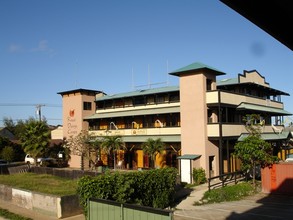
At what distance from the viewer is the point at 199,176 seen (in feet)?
97.3

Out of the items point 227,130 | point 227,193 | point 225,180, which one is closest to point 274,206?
point 227,193

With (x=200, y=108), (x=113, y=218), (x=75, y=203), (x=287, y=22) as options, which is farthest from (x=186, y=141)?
(x=287, y=22)

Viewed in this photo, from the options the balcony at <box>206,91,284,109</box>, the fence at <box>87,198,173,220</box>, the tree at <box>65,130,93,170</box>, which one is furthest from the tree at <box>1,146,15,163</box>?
the fence at <box>87,198,173,220</box>

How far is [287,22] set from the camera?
148 inches

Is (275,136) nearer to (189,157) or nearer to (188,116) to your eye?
(188,116)

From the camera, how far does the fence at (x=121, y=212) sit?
887 cm

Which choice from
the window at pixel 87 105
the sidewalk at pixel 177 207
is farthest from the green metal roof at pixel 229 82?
the window at pixel 87 105

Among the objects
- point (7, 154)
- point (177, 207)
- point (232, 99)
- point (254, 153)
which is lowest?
point (177, 207)

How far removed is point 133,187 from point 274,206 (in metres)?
8.88

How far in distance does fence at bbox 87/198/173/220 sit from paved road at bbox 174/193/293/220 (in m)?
6.78

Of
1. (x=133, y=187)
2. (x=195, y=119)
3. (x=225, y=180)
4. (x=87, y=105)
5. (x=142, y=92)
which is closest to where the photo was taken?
(x=133, y=187)

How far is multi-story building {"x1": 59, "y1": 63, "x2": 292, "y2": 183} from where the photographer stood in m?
31.7

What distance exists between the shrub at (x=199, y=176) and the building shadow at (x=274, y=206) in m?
5.87

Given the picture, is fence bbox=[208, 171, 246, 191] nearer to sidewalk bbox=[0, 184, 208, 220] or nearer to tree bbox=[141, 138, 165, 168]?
sidewalk bbox=[0, 184, 208, 220]
